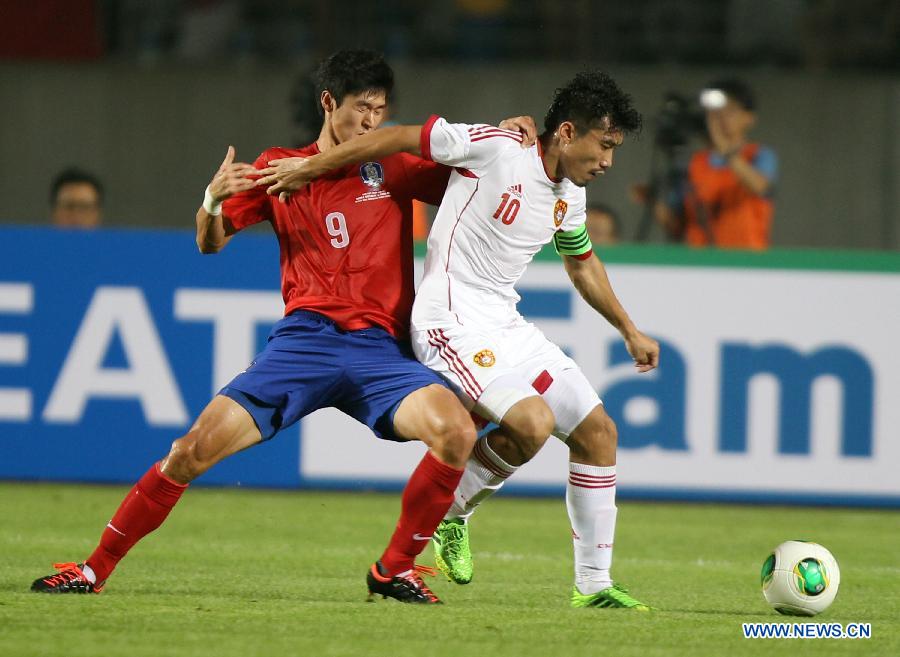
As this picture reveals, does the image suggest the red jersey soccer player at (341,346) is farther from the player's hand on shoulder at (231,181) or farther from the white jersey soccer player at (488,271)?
the white jersey soccer player at (488,271)

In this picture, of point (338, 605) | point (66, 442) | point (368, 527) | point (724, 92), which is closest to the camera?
point (338, 605)

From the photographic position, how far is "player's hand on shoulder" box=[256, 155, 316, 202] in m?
5.46

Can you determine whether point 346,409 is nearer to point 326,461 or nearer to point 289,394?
point 289,394

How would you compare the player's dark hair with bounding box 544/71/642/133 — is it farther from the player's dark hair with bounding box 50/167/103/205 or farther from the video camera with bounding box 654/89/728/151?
the player's dark hair with bounding box 50/167/103/205

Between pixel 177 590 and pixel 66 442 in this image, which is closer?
pixel 177 590

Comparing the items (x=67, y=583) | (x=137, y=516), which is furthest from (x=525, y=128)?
(x=67, y=583)

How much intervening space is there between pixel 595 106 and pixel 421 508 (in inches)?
61.4

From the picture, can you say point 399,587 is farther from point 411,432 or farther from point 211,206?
point 211,206

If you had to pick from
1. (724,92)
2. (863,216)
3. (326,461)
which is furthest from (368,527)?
(863,216)

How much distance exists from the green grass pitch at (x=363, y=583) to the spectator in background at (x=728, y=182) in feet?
6.34

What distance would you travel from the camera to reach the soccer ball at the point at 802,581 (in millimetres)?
5422

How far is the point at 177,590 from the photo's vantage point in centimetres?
571

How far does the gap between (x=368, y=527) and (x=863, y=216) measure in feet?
21.8

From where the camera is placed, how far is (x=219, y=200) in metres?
5.50
